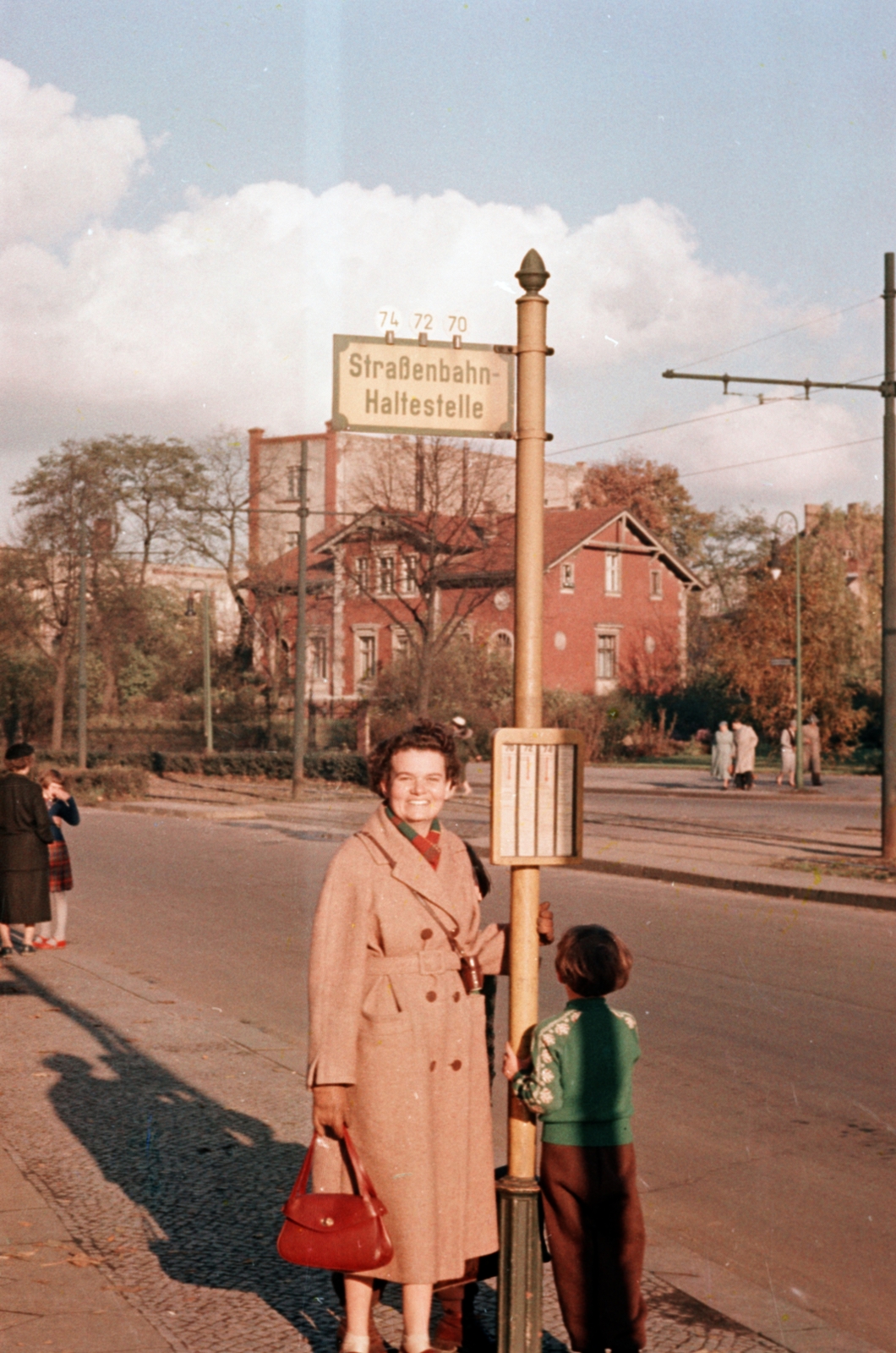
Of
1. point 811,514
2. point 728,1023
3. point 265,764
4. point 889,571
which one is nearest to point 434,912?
point 728,1023

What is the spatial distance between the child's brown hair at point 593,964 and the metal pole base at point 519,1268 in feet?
1.63

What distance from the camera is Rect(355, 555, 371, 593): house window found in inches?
1703

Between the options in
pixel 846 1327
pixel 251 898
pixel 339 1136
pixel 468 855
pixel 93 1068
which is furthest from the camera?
pixel 251 898

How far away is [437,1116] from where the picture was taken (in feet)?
11.8

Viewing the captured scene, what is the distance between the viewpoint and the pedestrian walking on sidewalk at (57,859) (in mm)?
11062

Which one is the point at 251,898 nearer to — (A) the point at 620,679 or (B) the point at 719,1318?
(B) the point at 719,1318

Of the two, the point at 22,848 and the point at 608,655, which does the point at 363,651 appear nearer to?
the point at 608,655

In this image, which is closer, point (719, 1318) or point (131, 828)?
point (719, 1318)

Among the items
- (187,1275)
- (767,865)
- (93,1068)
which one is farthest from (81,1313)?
(767,865)

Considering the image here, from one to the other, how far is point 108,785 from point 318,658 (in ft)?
97.4

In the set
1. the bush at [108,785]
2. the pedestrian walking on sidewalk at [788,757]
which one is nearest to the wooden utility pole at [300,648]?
the bush at [108,785]

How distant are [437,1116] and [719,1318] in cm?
118

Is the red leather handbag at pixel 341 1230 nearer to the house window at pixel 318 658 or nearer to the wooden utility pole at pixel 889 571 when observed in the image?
the wooden utility pole at pixel 889 571

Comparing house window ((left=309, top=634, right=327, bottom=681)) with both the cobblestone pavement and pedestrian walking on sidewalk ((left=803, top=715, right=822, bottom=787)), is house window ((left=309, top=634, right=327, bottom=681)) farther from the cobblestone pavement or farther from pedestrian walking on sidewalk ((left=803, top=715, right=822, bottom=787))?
the cobblestone pavement
